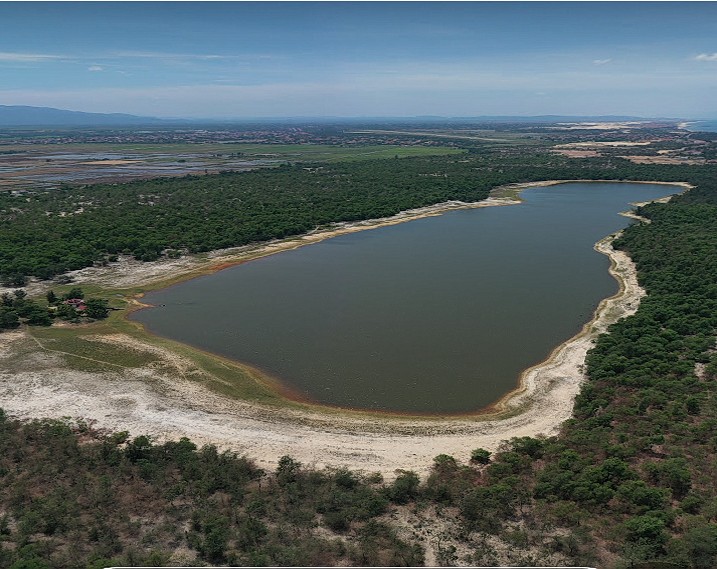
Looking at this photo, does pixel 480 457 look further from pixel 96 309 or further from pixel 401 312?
pixel 96 309

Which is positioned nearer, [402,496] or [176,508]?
[176,508]

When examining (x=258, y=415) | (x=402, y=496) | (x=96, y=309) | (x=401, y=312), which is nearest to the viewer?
(x=402, y=496)

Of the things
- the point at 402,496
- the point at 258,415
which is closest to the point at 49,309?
the point at 258,415

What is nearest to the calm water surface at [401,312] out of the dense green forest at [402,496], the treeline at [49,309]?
the treeline at [49,309]

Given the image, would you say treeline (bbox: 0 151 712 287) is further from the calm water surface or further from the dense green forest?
the dense green forest

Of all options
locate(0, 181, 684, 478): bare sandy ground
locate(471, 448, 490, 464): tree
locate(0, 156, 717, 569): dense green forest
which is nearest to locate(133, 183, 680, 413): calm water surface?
locate(0, 181, 684, 478): bare sandy ground

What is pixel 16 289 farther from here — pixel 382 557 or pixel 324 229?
pixel 382 557
